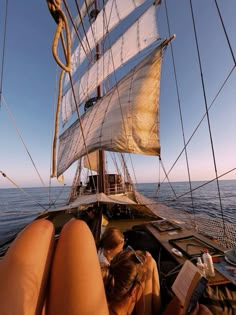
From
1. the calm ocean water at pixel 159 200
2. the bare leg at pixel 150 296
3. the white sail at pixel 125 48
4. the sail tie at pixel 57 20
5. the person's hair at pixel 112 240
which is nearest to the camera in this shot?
the sail tie at pixel 57 20

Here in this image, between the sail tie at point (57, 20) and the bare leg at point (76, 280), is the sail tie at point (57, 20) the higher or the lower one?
the higher one

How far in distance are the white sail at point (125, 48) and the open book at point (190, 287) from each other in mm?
14085

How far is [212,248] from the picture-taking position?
8.16 ft

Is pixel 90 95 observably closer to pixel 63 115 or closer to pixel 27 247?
pixel 63 115

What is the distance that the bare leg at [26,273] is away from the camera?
715mm

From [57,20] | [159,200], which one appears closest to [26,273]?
[57,20]

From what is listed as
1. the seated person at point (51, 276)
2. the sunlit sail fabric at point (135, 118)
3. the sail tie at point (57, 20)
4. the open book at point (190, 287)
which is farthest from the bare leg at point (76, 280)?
the sunlit sail fabric at point (135, 118)

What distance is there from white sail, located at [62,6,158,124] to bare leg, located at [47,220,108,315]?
14215mm

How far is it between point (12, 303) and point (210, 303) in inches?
62.6

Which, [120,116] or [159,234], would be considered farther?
[120,116]

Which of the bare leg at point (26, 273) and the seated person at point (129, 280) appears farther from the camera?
the seated person at point (129, 280)

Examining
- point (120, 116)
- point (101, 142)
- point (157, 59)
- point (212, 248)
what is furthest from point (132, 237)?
point (157, 59)

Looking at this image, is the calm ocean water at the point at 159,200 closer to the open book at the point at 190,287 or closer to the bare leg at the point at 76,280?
the open book at the point at 190,287

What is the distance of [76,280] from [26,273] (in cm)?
23
